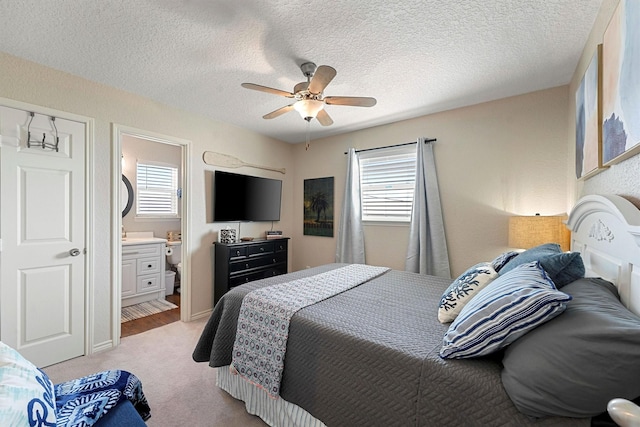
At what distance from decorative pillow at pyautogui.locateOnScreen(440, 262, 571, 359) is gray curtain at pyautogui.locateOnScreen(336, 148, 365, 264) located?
268 centimetres

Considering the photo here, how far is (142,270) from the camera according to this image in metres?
3.88

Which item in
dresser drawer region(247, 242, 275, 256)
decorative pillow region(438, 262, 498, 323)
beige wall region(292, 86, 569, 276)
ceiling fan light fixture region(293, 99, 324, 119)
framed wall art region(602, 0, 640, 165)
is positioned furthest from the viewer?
dresser drawer region(247, 242, 275, 256)

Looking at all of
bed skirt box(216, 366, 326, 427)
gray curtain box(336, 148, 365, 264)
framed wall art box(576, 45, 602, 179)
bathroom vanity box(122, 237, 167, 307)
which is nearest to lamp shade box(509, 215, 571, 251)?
framed wall art box(576, 45, 602, 179)

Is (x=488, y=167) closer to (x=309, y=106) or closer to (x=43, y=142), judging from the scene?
(x=309, y=106)

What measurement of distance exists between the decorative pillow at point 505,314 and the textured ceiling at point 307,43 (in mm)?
1617

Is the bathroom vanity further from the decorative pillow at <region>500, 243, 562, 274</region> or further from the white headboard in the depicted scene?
the white headboard

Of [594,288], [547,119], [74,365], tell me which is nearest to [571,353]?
[594,288]

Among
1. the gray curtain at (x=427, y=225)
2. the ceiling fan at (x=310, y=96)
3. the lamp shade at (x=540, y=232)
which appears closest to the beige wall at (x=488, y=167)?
the gray curtain at (x=427, y=225)

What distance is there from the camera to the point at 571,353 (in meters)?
0.83

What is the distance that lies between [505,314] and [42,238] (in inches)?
131

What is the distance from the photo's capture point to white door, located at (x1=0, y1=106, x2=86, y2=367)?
2148 mm

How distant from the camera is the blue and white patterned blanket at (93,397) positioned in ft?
A: 3.04

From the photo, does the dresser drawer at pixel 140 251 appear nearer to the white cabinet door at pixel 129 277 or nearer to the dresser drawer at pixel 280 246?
the white cabinet door at pixel 129 277

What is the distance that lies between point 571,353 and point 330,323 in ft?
3.24
